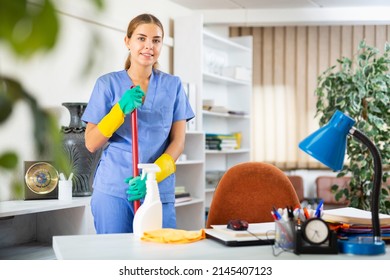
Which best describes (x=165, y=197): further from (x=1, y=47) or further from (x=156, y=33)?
(x=1, y=47)

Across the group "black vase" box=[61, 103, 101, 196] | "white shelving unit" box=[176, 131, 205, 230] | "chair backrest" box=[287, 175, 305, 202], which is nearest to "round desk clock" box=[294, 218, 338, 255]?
"black vase" box=[61, 103, 101, 196]

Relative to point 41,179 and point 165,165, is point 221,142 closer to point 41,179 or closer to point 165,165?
point 41,179

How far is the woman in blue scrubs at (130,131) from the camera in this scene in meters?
1.47

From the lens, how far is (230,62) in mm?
4109

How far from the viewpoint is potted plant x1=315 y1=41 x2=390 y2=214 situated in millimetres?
2756

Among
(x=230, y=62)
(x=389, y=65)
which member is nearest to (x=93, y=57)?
(x=389, y=65)

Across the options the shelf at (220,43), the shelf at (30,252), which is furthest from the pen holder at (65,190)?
the shelf at (220,43)

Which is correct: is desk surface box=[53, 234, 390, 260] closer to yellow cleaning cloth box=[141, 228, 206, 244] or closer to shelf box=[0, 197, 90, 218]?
yellow cleaning cloth box=[141, 228, 206, 244]

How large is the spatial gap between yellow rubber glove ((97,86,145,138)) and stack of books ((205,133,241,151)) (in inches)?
89.2

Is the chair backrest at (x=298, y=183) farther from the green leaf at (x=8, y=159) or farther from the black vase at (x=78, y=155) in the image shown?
the green leaf at (x=8, y=159)

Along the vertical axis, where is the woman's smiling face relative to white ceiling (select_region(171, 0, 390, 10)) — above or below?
below

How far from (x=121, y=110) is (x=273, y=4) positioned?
1.34 meters

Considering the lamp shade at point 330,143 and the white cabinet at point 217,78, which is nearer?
the lamp shade at point 330,143

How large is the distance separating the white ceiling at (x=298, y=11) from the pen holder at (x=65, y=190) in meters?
1.16
